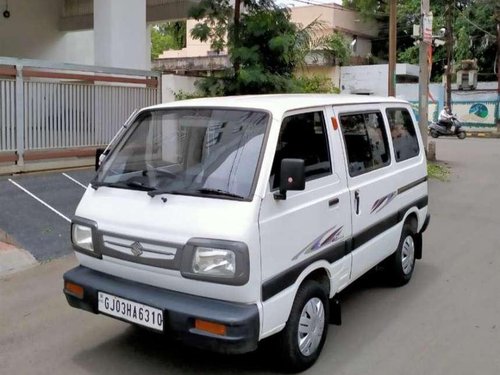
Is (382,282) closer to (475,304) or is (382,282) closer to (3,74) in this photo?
(475,304)

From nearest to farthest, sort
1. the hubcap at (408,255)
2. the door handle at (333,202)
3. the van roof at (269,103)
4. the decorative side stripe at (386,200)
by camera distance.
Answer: the van roof at (269,103)
the door handle at (333,202)
the decorative side stripe at (386,200)
the hubcap at (408,255)

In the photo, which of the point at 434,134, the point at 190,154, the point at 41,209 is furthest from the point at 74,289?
the point at 434,134

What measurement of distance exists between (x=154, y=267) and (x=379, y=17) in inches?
1476

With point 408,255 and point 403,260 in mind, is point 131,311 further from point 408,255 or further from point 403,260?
point 408,255

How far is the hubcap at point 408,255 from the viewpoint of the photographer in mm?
5715

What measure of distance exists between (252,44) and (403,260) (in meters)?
5.56

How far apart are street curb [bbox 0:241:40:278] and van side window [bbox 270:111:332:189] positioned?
3.62 meters

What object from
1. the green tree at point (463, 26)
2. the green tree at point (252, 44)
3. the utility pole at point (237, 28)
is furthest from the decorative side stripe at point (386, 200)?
the green tree at point (463, 26)

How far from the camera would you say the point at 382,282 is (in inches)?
226

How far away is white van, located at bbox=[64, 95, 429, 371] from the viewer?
3.37m

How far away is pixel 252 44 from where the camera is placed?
9984 mm

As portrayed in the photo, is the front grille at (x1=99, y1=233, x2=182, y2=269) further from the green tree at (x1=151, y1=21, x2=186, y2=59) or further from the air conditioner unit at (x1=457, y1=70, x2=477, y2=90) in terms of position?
the green tree at (x1=151, y1=21, x2=186, y2=59)

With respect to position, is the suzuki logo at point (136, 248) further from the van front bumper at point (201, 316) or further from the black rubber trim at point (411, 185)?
the black rubber trim at point (411, 185)

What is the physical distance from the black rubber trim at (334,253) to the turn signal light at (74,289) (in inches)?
51.6
